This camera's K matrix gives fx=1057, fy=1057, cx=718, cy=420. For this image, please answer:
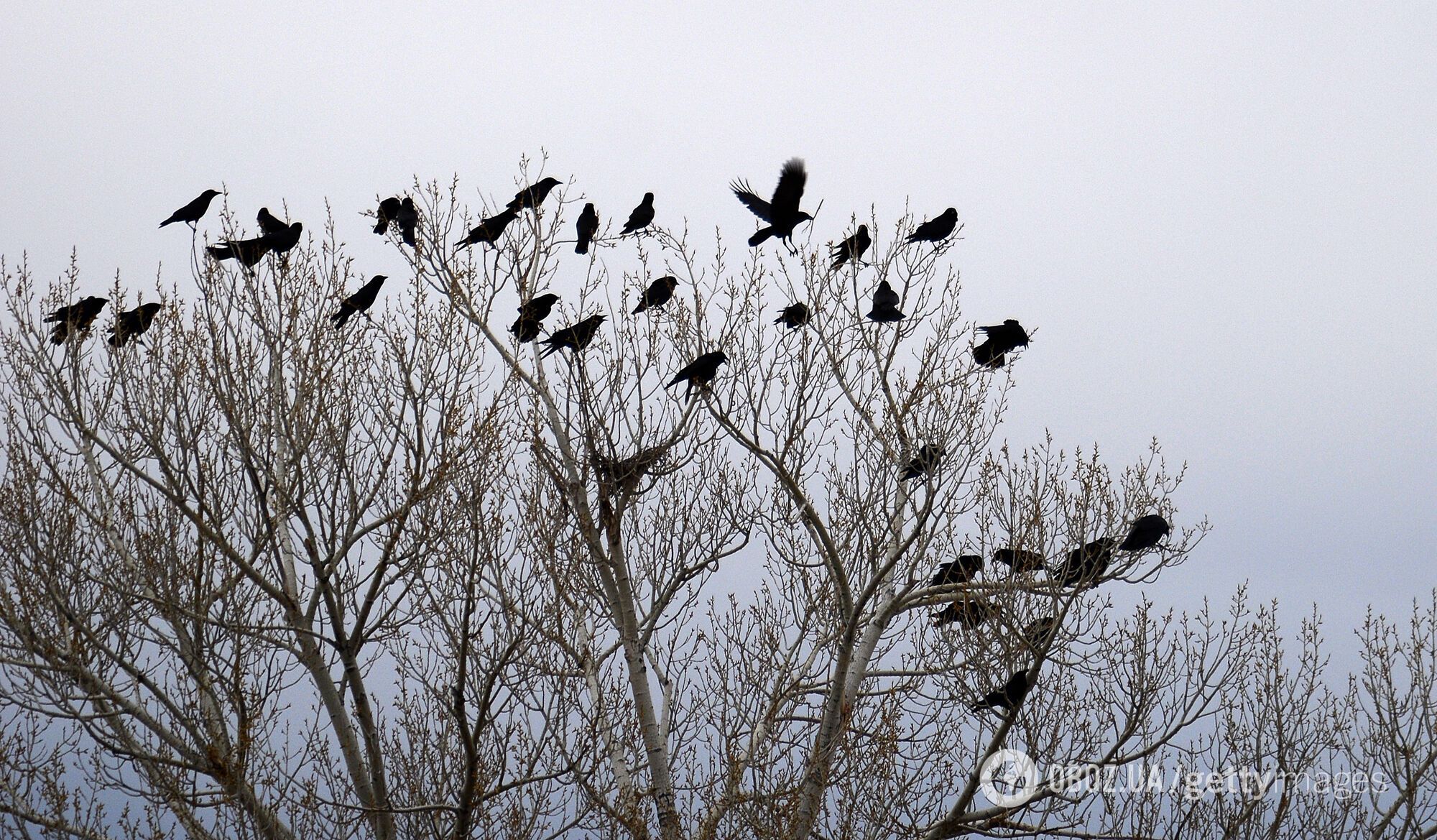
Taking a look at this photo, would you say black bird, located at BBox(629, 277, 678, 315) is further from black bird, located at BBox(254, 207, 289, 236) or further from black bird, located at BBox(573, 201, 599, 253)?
black bird, located at BBox(254, 207, 289, 236)

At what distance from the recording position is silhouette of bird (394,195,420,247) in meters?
8.27

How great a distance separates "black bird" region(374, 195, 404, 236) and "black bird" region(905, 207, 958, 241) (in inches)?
158

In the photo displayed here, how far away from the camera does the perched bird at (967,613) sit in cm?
657

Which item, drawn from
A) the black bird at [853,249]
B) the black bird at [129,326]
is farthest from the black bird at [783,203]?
the black bird at [129,326]

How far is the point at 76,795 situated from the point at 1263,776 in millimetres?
9717

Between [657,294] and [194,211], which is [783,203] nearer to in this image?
[657,294]

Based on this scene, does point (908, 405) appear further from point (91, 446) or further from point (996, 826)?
point (91, 446)

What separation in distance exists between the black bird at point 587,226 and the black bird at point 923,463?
317cm

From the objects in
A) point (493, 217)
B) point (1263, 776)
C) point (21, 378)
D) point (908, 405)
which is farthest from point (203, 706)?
point (1263, 776)

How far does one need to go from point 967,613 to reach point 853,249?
303 centimetres

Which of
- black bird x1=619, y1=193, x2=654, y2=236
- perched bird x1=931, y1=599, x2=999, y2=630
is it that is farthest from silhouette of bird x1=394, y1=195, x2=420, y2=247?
perched bird x1=931, y1=599, x2=999, y2=630

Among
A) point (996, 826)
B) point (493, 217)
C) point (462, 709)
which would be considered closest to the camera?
point (462, 709)

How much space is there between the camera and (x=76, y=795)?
Result: 343 inches

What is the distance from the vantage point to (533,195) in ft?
27.5
